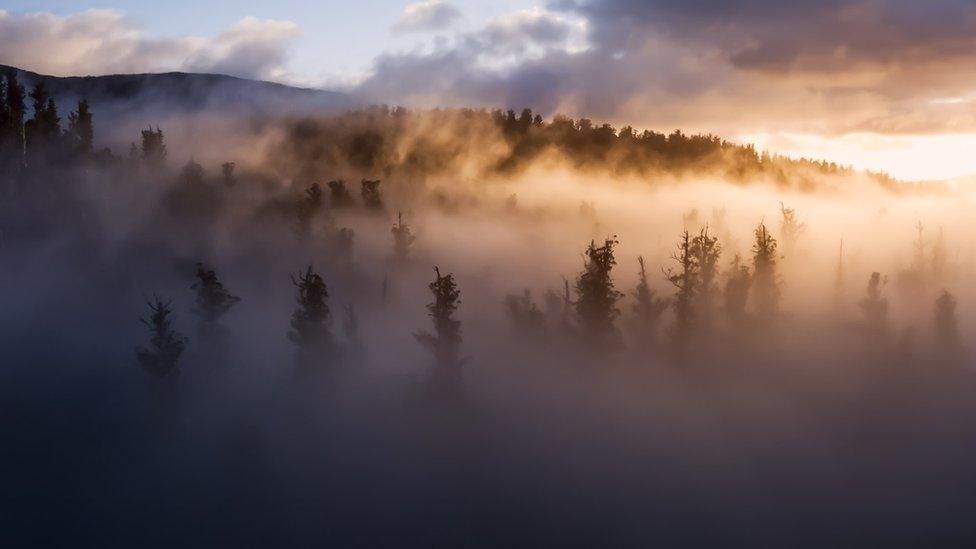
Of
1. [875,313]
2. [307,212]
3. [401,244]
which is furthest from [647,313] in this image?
[307,212]

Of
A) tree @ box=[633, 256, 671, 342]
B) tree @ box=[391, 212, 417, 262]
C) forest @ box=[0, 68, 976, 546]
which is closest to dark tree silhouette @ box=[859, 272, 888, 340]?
forest @ box=[0, 68, 976, 546]

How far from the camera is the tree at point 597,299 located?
7769 centimetres

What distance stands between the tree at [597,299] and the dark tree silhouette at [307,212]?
254ft

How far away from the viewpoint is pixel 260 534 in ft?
188

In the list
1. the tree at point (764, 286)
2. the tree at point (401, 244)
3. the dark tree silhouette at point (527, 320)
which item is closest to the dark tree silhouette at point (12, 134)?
the tree at point (401, 244)

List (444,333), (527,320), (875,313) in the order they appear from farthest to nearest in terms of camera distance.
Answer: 1. (875,313)
2. (527,320)
3. (444,333)

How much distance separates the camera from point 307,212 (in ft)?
511

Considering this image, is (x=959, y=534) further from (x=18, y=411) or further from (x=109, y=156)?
(x=109, y=156)

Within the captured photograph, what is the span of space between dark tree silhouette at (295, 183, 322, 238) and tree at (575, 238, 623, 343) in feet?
254

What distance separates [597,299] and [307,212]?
296ft

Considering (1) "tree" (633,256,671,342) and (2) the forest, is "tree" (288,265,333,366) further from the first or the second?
(1) "tree" (633,256,671,342)

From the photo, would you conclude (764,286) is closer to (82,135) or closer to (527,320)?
(527,320)

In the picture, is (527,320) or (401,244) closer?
(527,320)

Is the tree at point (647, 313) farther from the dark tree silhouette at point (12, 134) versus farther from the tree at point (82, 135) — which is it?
the tree at point (82, 135)
